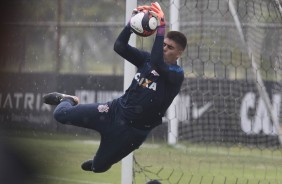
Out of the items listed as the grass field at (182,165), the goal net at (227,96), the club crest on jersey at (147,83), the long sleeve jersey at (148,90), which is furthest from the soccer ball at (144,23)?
the goal net at (227,96)

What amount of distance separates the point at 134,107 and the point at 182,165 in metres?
3.65

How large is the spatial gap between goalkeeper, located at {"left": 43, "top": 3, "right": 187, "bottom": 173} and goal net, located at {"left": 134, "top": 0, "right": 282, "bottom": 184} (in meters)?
2.82

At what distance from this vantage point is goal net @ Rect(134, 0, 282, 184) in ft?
31.9

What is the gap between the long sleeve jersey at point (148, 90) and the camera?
5.97 m

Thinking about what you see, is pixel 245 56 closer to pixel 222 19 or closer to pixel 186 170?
pixel 222 19

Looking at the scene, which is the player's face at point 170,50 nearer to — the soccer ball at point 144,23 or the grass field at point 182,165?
the soccer ball at point 144,23

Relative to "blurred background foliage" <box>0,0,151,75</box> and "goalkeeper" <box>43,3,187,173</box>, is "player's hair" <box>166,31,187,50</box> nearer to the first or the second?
"goalkeeper" <box>43,3,187,173</box>

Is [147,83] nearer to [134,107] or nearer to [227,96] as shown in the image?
[134,107]

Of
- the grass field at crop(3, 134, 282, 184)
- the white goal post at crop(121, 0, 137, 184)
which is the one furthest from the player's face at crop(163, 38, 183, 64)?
the grass field at crop(3, 134, 282, 184)

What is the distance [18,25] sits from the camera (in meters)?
15.7

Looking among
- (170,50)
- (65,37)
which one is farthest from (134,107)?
(65,37)

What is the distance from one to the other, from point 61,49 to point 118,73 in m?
1.77

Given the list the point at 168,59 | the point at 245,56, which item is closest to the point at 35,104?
the point at 245,56

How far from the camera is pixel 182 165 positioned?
9516 millimetres
